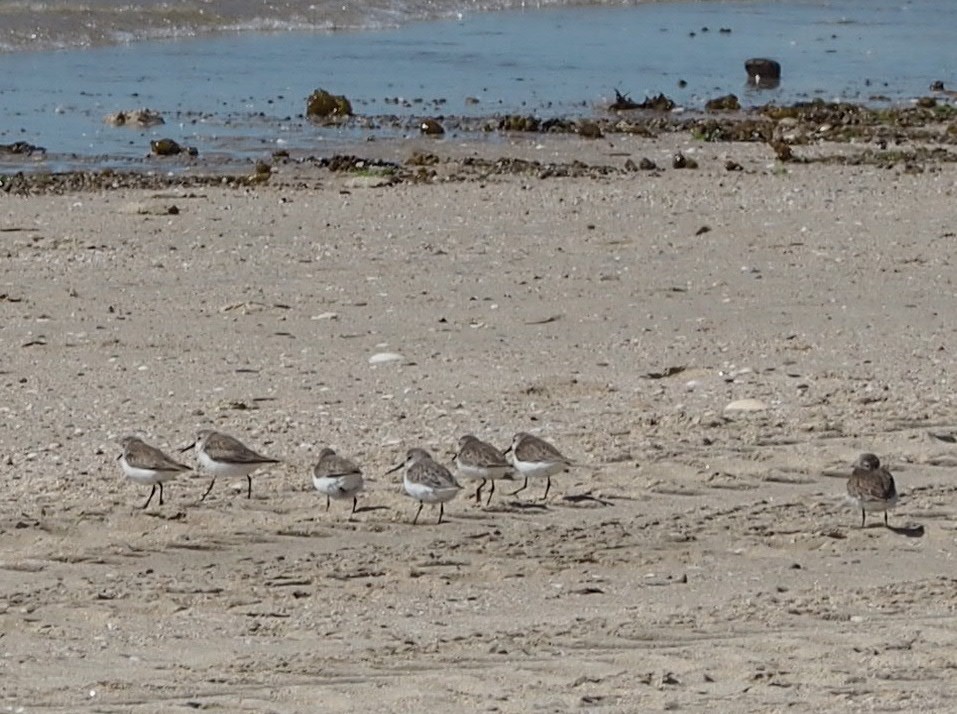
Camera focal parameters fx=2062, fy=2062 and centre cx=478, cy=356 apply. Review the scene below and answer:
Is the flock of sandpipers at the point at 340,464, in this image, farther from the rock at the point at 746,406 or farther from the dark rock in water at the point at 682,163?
the dark rock in water at the point at 682,163

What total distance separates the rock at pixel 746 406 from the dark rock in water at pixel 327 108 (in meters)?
13.1

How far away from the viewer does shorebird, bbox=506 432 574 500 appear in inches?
339

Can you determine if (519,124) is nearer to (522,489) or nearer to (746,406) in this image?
(746,406)

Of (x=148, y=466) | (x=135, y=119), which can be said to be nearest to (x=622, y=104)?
(x=135, y=119)

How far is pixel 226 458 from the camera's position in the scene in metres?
8.61

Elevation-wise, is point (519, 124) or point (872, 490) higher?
point (872, 490)

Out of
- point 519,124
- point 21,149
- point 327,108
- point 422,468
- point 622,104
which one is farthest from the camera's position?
point 622,104

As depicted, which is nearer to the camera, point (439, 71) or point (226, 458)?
point (226, 458)

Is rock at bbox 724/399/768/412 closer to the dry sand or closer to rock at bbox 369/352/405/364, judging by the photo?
the dry sand

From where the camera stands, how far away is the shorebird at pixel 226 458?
8609 mm

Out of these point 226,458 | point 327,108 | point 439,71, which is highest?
point 226,458

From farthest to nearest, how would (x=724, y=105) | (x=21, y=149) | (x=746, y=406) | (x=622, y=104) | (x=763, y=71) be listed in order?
(x=763, y=71)
(x=724, y=105)
(x=622, y=104)
(x=21, y=149)
(x=746, y=406)

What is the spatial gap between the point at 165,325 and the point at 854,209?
6.10 meters

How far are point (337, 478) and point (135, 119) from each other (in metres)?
14.4
